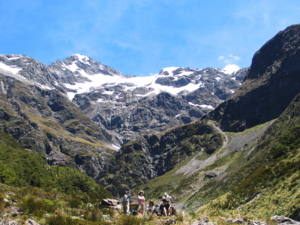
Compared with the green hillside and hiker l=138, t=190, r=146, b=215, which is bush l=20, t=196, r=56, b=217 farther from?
the green hillside

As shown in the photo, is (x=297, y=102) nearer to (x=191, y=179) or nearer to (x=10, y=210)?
(x=191, y=179)

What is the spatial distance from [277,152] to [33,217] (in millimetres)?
83699

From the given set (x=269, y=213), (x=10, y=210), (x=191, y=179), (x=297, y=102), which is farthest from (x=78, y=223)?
(x=191, y=179)

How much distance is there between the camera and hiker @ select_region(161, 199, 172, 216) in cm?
2309

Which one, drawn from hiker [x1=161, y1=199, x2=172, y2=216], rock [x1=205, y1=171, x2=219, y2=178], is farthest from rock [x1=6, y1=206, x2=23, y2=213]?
rock [x1=205, y1=171, x2=219, y2=178]

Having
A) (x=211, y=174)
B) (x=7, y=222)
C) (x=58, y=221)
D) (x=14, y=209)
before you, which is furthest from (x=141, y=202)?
(x=211, y=174)

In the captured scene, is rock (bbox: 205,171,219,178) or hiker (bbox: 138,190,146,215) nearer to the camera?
hiker (bbox: 138,190,146,215)

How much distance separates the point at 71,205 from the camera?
20922mm

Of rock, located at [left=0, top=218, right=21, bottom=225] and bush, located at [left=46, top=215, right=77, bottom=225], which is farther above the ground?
rock, located at [left=0, top=218, right=21, bottom=225]

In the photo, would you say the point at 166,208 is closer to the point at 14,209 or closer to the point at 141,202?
the point at 141,202

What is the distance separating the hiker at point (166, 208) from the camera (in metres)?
23.1

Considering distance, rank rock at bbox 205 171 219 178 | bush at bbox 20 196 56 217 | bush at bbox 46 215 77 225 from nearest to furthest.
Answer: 1. bush at bbox 46 215 77 225
2. bush at bbox 20 196 56 217
3. rock at bbox 205 171 219 178

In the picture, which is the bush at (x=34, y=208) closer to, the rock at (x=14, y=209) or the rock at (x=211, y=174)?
the rock at (x=14, y=209)

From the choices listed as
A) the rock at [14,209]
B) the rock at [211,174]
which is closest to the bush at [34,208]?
the rock at [14,209]
